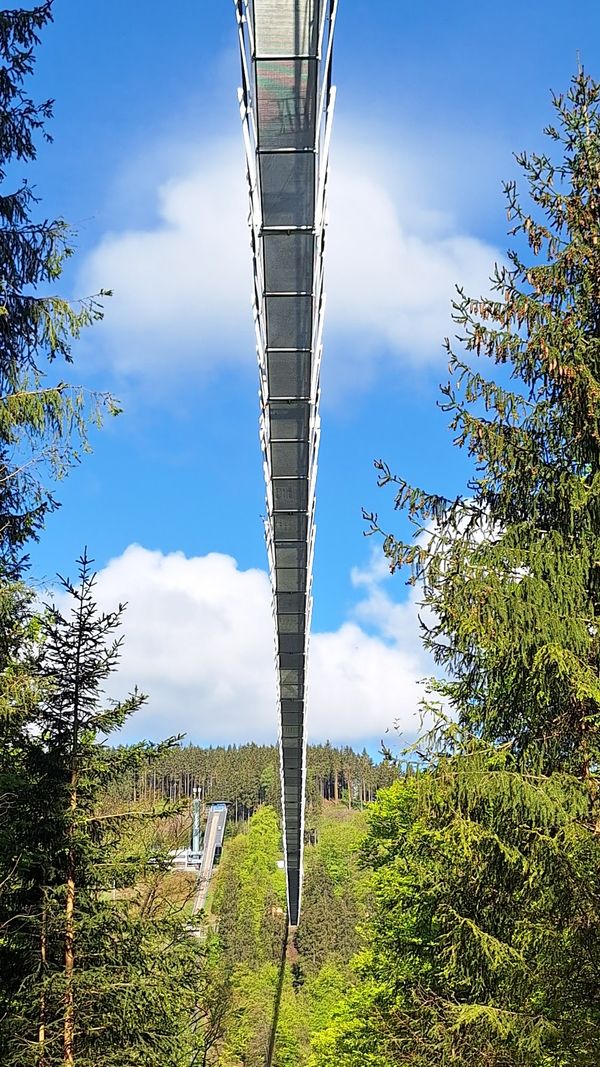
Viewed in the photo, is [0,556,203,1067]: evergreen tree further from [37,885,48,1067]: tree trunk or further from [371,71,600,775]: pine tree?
[371,71,600,775]: pine tree

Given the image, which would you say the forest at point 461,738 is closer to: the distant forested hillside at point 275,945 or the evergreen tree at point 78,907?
the evergreen tree at point 78,907

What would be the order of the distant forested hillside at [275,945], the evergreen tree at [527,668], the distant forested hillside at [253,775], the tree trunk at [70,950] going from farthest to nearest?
1. the distant forested hillside at [253,775]
2. the distant forested hillside at [275,945]
3. the tree trunk at [70,950]
4. the evergreen tree at [527,668]

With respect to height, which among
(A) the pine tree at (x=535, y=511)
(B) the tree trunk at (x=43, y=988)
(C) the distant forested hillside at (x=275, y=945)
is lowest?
(C) the distant forested hillside at (x=275, y=945)

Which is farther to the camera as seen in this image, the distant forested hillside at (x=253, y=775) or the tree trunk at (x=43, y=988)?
the distant forested hillside at (x=253, y=775)

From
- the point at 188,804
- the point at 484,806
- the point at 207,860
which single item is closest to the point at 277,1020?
the point at 188,804

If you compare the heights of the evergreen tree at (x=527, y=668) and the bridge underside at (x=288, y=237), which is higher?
the bridge underside at (x=288, y=237)

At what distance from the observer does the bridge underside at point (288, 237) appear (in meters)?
8.02

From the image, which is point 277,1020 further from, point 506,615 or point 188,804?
point 506,615

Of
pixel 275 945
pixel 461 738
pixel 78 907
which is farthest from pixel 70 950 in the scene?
pixel 275 945

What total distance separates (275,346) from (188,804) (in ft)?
16.1

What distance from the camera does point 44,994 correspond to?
8.33 meters

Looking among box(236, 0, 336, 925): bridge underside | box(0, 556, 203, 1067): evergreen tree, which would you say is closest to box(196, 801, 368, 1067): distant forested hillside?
box(0, 556, 203, 1067): evergreen tree

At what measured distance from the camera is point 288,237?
30.7 feet

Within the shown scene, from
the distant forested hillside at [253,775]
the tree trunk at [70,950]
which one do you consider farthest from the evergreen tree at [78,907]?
the distant forested hillside at [253,775]
